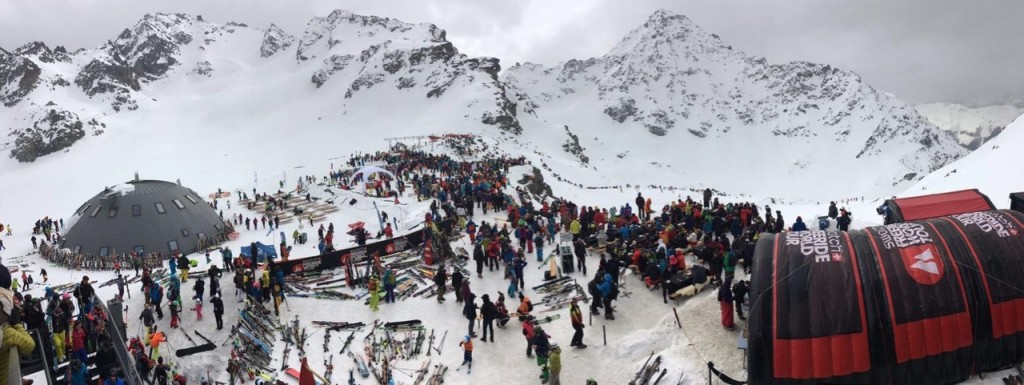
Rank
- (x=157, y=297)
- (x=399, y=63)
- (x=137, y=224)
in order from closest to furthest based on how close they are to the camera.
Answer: (x=157, y=297) < (x=137, y=224) < (x=399, y=63)

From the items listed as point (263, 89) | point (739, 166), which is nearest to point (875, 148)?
point (739, 166)

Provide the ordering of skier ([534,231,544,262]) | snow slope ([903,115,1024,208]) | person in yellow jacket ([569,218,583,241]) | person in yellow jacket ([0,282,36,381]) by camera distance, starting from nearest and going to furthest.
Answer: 1. person in yellow jacket ([0,282,36,381])
2. skier ([534,231,544,262])
3. person in yellow jacket ([569,218,583,241])
4. snow slope ([903,115,1024,208])

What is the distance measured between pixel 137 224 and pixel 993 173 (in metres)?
43.1

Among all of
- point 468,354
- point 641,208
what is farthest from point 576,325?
point 641,208

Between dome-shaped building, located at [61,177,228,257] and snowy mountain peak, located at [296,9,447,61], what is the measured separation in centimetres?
10966

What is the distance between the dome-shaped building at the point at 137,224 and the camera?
28.1m

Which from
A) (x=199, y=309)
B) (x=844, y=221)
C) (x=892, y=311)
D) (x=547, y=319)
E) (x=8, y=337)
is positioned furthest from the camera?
(x=844, y=221)

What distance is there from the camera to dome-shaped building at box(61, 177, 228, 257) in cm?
2811

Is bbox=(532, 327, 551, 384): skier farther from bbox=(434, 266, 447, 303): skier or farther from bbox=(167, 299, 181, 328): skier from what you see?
bbox=(167, 299, 181, 328): skier

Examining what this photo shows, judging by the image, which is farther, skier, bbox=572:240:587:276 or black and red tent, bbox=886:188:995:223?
skier, bbox=572:240:587:276

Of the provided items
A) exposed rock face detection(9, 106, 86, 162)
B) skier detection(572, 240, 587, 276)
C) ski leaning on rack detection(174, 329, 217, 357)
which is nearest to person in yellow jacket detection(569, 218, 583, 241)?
skier detection(572, 240, 587, 276)

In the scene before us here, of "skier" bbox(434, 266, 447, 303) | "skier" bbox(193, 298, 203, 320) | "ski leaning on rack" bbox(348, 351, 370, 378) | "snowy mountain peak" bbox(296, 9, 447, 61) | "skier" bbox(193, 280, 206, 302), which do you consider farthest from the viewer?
"snowy mountain peak" bbox(296, 9, 447, 61)

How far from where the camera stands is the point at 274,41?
16362cm

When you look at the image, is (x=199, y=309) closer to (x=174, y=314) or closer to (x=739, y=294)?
(x=174, y=314)
